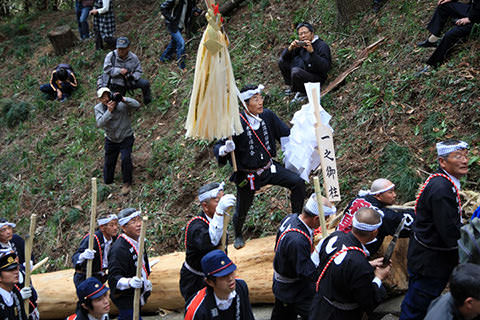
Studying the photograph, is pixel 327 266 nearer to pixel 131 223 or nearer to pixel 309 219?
pixel 309 219

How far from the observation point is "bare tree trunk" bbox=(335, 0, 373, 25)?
33.9ft

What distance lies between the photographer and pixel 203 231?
539 centimetres

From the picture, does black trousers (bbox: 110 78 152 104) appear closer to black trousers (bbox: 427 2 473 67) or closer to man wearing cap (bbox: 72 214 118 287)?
man wearing cap (bbox: 72 214 118 287)

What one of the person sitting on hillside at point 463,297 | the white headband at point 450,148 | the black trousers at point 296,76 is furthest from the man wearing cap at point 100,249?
the person sitting on hillside at point 463,297

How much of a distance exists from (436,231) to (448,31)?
4518mm

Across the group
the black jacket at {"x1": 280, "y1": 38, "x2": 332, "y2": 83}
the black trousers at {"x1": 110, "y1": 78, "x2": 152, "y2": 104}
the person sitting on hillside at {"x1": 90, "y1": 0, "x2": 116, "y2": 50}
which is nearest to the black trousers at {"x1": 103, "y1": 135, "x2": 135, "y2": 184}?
the black trousers at {"x1": 110, "y1": 78, "x2": 152, "y2": 104}

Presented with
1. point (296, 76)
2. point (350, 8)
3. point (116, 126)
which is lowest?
point (116, 126)

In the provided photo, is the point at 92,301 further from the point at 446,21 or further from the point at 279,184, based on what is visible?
the point at 446,21

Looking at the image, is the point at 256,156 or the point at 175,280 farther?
the point at 175,280

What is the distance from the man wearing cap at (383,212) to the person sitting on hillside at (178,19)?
26.0ft

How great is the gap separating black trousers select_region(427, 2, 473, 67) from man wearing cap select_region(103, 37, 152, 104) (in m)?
6.22

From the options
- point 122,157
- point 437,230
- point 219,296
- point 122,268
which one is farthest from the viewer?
point 122,157

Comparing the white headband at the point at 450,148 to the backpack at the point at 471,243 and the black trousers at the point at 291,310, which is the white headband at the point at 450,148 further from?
the black trousers at the point at 291,310

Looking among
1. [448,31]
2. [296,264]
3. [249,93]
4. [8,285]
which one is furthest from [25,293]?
[448,31]
